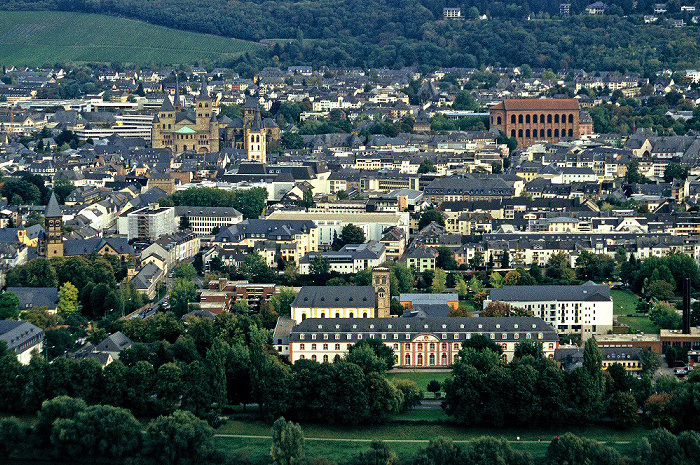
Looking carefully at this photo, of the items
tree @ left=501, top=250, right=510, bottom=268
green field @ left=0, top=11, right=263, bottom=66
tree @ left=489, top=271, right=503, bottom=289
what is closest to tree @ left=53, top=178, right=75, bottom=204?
tree @ left=501, top=250, right=510, bottom=268

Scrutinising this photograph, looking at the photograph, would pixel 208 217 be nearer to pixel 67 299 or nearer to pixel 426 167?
pixel 67 299

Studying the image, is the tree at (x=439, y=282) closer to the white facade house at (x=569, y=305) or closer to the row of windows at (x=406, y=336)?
the white facade house at (x=569, y=305)

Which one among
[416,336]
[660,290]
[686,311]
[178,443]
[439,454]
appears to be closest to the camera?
[439,454]

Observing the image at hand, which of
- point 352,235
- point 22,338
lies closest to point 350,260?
point 352,235

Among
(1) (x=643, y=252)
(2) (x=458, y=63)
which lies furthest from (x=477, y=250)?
(2) (x=458, y=63)

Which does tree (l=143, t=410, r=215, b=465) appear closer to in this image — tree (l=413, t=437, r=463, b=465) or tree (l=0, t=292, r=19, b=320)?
tree (l=413, t=437, r=463, b=465)
